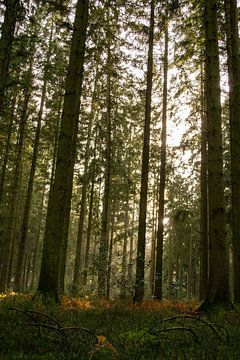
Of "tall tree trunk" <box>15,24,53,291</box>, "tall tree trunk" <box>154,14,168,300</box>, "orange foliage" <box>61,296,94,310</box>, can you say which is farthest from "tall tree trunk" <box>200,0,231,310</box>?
"tall tree trunk" <box>15,24,53,291</box>

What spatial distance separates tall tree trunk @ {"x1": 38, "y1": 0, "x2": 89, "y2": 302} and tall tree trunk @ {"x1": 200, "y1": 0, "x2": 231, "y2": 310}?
3525mm

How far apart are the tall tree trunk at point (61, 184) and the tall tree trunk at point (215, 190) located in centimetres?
353

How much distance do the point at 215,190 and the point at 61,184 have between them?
12.6ft

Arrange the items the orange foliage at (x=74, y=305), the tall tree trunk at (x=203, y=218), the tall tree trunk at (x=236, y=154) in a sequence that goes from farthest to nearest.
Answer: the tall tree trunk at (x=203, y=218)
the tall tree trunk at (x=236, y=154)
the orange foliage at (x=74, y=305)

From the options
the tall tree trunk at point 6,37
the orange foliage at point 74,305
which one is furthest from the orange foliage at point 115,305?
the tall tree trunk at point 6,37

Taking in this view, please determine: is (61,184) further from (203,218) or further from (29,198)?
(29,198)

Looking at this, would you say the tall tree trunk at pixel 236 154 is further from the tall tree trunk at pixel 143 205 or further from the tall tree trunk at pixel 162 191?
the tall tree trunk at pixel 162 191

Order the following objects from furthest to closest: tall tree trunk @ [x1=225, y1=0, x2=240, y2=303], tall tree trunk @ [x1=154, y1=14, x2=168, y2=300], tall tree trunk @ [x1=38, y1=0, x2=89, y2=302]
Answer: tall tree trunk @ [x1=154, y1=14, x2=168, y2=300] < tall tree trunk @ [x1=225, y1=0, x2=240, y2=303] < tall tree trunk @ [x1=38, y1=0, x2=89, y2=302]

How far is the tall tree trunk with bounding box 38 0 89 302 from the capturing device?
8.30 meters

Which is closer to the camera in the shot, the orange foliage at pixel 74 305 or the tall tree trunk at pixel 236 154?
the orange foliage at pixel 74 305

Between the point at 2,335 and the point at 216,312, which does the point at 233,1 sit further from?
the point at 2,335

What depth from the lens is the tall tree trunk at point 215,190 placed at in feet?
24.2

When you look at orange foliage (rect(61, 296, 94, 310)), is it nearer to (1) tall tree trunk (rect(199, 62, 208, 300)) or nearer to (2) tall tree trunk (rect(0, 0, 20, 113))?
(2) tall tree trunk (rect(0, 0, 20, 113))

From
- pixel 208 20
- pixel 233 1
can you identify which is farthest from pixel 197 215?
pixel 208 20
